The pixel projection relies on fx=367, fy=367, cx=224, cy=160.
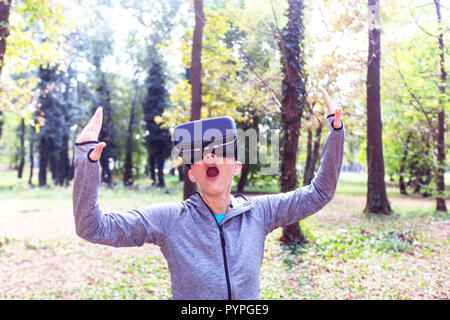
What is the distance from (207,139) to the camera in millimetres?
1609

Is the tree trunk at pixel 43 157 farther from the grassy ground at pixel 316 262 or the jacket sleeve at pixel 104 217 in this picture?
the jacket sleeve at pixel 104 217

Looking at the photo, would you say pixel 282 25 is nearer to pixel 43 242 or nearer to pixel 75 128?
pixel 43 242

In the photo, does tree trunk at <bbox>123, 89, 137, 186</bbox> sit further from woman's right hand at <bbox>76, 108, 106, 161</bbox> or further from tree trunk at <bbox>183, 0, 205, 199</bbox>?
woman's right hand at <bbox>76, 108, 106, 161</bbox>

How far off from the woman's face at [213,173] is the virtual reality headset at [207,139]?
0.8 inches

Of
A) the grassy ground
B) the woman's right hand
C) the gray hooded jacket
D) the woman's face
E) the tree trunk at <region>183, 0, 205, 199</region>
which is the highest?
the tree trunk at <region>183, 0, 205, 199</region>

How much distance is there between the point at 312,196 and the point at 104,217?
2.87ft

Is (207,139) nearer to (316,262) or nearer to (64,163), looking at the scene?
(316,262)

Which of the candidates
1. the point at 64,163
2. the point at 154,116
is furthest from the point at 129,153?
the point at 64,163

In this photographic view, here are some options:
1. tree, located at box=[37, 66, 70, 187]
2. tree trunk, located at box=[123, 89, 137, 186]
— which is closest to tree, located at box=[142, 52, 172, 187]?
tree trunk, located at box=[123, 89, 137, 186]

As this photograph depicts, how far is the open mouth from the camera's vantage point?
163 cm

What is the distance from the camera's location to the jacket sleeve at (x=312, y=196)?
154 centimetres

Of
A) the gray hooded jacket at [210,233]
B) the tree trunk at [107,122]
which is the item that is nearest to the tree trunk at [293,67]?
the gray hooded jacket at [210,233]

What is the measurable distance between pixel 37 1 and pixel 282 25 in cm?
382
